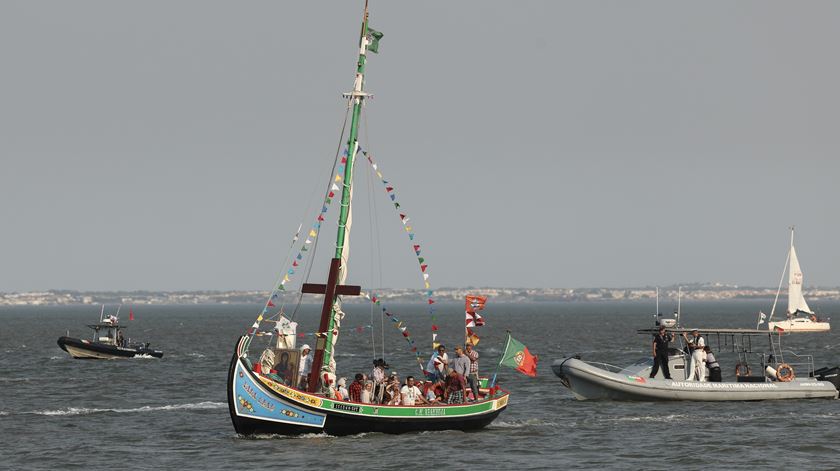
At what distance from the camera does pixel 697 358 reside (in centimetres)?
4862

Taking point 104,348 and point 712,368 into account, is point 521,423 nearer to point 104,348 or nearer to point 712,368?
point 712,368

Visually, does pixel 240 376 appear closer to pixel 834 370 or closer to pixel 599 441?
pixel 599 441

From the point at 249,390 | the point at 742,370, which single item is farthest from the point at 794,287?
the point at 249,390

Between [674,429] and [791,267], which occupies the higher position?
[791,267]

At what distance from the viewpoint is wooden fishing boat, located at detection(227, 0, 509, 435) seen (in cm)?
3666

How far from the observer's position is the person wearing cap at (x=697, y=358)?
4816cm

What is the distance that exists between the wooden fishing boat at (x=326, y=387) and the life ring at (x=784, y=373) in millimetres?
14053

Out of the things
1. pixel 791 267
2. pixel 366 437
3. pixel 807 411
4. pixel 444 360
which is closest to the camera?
pixel 366 437

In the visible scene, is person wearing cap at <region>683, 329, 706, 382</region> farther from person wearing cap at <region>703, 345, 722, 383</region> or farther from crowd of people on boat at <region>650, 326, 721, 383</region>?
person wearing cap at <region>703, 345, 722, 383</region>

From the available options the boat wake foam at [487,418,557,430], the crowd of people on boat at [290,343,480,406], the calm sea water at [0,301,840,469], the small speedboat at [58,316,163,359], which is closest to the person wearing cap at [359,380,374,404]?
the crowd of people on boat at [290,343,480,406]

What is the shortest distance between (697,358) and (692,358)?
0.22 m

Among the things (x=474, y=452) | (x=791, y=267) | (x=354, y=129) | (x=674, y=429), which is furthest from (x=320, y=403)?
(x=791, y=267)

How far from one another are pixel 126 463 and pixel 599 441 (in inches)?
571

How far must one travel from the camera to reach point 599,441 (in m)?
39.8
